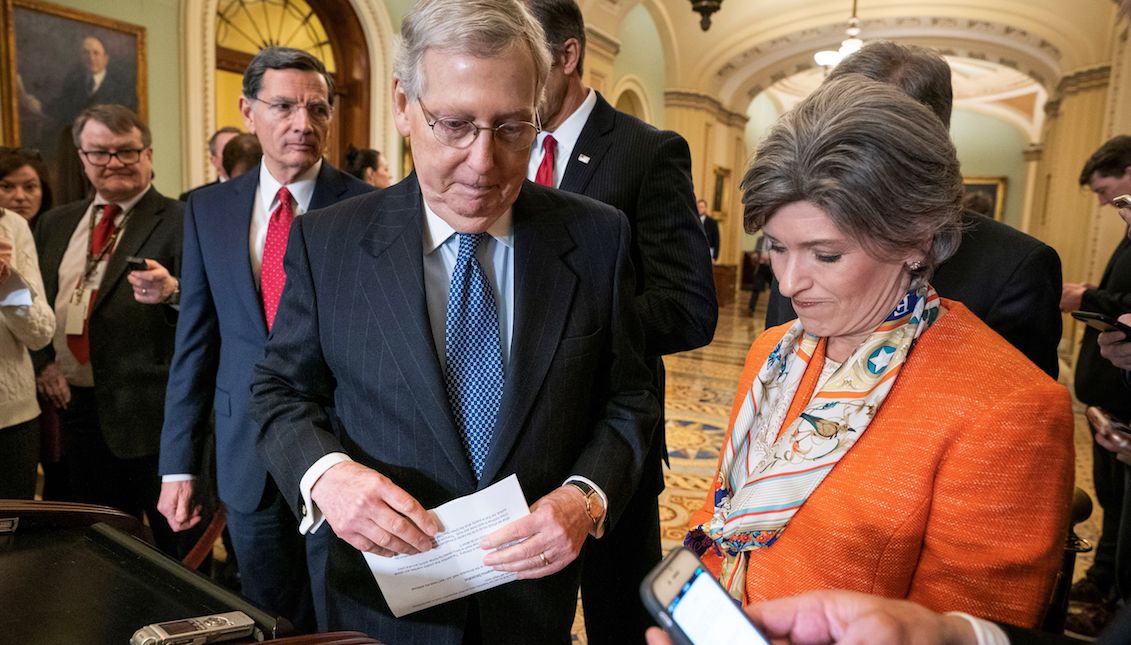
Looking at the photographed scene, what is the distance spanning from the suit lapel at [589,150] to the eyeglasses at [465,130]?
618 mm

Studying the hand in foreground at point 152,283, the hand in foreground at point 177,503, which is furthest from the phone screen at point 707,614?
the hand in foreground at point 152,283

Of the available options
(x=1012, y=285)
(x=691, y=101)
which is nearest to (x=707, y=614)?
(x=1012, y=285)

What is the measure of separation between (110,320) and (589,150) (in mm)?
1875

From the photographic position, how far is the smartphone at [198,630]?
0.82 metres

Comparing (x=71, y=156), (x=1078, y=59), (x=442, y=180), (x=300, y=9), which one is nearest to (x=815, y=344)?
(x=442, y=180)

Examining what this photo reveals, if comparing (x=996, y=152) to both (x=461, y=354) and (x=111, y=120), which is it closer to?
(x=111, y=120)

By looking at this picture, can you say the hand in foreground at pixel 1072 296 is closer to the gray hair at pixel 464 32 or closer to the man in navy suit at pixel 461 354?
the man in navy suit at pixel 461 354

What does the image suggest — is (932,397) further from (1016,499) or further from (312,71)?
(312,71)

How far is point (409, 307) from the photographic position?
1.25 m

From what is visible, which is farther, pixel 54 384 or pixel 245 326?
pixel 54 384

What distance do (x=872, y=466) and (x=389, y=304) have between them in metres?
0.84

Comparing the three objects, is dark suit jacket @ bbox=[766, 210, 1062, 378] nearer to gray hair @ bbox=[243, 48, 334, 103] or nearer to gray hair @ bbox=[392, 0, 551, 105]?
gray hair @ bbox=[392, 0, 551, 105]

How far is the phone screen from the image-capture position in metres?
0.73

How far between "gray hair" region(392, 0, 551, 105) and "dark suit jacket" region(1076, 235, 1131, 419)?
296 cm
